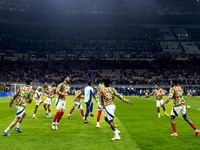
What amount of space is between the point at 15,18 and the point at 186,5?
63389 mm

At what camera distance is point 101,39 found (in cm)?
8738

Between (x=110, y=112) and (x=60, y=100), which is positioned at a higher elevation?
(x=60, y=100)

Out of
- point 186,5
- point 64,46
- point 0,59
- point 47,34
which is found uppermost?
point 186,5

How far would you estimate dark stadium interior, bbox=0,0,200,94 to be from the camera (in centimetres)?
7562

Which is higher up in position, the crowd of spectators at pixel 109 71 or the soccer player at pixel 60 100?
the crowd of spectators at pixel 109 71

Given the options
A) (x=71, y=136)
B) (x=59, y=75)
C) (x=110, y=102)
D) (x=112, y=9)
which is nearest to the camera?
(x=110, y=102)

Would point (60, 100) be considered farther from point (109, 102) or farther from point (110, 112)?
point (110, 112)

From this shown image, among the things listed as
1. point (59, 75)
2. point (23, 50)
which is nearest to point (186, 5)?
point (59, 75)

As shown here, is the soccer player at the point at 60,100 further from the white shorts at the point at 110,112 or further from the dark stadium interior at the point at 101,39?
the dark stadium interior at the point at 101,39

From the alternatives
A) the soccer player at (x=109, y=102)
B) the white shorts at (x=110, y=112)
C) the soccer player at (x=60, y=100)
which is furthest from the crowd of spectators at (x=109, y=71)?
the white shorts at (x=110, y=112)

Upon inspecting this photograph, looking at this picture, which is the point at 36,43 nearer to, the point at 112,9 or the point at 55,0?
the point at 55,0

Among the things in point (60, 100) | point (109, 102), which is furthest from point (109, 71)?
point (109, 102)

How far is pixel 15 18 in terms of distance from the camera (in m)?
85.4

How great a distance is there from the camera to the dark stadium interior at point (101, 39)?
248 ft
